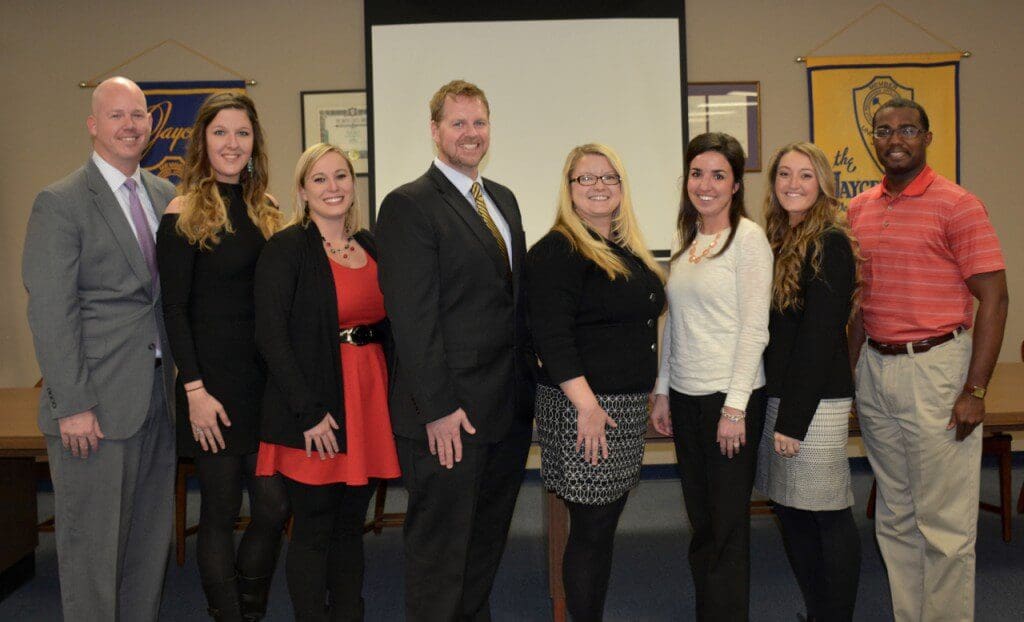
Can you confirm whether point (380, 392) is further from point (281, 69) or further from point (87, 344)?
point (281, 69)

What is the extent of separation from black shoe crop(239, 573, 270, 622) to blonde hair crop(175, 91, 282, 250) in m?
0.95

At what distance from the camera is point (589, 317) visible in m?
2.00

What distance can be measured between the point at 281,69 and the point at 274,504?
3.17 m

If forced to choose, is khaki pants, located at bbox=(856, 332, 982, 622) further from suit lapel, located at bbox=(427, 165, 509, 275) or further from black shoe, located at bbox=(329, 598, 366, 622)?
black shoe, located at bbox=(329, 598, 366, 622)

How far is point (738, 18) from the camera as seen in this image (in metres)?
4.52

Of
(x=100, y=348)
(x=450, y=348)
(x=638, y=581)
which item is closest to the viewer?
(x=450, y=348)

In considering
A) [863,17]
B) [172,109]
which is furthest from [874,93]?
[172,109]

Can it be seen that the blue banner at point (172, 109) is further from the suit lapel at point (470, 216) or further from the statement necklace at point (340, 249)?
the suit lapel at point (470, 216)

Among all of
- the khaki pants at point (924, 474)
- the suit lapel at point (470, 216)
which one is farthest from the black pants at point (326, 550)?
the khaki pants at point (924, 474)

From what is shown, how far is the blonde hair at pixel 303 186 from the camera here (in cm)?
215

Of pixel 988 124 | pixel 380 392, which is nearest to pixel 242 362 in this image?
pixel 380 392

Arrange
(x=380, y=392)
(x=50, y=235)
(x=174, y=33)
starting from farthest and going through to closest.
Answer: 1. (x=174, y=33)
2. (x=380, y=392)
3. (x=50, y=235)

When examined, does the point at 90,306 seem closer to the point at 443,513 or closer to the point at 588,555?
the point at 443,513

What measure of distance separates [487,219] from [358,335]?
50 centimetres
